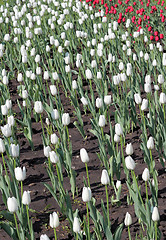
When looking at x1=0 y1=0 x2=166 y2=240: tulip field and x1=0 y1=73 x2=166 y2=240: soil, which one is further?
x1=0 y1=73 x2=166 y2=240: soil

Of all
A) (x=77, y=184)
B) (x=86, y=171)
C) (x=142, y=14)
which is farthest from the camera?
(x=142, y=14)

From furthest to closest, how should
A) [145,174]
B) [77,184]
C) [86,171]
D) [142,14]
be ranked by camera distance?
[142,14] < [77,184] < [86,171] < [145,174]

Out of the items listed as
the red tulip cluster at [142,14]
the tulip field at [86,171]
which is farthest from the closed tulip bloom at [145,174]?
the red tulip cluster at [142,14]

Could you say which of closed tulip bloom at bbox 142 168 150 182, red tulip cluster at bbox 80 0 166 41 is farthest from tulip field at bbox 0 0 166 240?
red tulip cluster at bbox 80 0 166 41

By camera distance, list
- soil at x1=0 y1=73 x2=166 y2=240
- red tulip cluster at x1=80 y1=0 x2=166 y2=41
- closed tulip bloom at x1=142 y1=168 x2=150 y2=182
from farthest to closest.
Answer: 1. red tulip cluster at x1=80 y1=0 x2=166 y2=41
2. soil at x1=0 y1=73 x2=166 y2=240
3. closed tulip bloom at x1=142 y1=168 x2=150 y2=182

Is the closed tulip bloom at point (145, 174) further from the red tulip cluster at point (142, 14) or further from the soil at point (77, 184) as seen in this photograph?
the red tulip cluster at point (142, 14)

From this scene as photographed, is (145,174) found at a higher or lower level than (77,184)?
lower

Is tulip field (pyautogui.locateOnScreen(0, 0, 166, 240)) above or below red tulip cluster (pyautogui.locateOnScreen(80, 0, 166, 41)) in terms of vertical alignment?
below

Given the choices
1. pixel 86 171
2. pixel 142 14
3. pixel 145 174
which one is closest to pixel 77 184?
pixel 86 171

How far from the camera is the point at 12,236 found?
107 inches

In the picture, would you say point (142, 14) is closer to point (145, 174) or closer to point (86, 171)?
point (86, 171)

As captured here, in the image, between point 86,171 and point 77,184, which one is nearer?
point 86,171

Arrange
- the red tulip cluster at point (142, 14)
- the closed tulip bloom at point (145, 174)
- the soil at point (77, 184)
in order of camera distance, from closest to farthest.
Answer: the closed tulip bloom at point (145, 174) → the soil at point (77, 184) → the red tulip cluster at point (142, 14)

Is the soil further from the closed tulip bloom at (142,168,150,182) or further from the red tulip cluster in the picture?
the red tulip cluster
